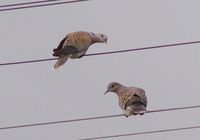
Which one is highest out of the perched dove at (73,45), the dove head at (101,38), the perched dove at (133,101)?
the dove head at (101,38)

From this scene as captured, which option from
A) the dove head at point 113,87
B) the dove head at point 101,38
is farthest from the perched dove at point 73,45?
the dove head at point 113,87

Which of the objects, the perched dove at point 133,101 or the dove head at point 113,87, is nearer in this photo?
the perched dove at point 133,101

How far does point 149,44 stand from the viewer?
1.45 m

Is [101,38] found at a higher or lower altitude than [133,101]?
higher

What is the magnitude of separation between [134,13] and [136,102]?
0.94 ft

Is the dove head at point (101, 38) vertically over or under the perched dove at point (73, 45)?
over

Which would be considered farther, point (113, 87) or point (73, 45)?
point (113, 87)

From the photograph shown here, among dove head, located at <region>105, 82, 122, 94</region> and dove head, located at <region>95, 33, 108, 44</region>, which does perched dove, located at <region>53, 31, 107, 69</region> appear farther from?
dove head, located at <region>105, 82, 122, 94</region>

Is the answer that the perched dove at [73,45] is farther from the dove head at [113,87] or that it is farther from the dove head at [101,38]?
the dove head at [113,87]

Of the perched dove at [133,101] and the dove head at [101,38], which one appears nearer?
the perched dove at [133,101]

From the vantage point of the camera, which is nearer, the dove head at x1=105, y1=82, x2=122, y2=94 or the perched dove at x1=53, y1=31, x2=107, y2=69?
the perched dove at x1=53, y1=31, x2=107, y2=69

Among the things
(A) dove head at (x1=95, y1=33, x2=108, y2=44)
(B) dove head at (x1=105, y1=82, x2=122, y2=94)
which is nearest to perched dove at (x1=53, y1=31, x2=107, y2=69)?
(A) dove head at (x1=95, y1=33, x2=108, y2=44)

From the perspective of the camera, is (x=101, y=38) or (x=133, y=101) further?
(x=101, y=38)

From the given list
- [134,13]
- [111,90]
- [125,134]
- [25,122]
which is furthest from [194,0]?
[25,122]
